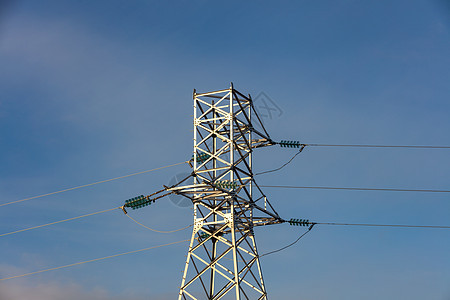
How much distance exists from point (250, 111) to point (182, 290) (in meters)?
14.5

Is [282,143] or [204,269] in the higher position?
[282,143]

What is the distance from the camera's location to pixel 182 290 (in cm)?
4475

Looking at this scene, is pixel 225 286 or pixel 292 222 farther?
pixel 292 222

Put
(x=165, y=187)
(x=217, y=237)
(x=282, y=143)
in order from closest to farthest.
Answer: (x=165, y=187)
(x=217, y=237)
(x=282, y=143)

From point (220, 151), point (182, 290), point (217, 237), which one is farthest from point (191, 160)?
point (182, 290)

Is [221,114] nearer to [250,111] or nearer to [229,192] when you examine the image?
[250,111]

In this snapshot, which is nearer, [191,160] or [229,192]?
[229,192]

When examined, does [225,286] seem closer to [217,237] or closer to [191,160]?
→ [217,237]

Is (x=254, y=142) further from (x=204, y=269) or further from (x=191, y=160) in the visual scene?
(x=204, y=269)

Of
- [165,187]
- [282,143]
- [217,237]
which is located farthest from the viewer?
[282,143]

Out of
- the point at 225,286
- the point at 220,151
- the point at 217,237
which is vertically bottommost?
the point at 225,286

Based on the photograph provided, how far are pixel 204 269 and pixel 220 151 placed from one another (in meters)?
8.71

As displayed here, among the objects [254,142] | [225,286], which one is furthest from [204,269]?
[254,142]

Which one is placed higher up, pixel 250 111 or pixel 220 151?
pixel 250 111
